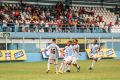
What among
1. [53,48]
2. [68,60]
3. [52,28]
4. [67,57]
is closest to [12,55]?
[52,28]

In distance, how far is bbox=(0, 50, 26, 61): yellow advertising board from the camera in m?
48.7

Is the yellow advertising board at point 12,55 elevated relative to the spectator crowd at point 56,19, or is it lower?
lower

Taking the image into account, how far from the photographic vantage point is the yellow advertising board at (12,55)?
4872 centimetres

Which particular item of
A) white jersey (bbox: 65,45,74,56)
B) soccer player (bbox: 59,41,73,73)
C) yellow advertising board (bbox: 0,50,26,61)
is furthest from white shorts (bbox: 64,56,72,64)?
yellow advertising board (bbox: 0,50,26,61)

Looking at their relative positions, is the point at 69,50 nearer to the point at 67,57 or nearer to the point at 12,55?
the point at 67,57

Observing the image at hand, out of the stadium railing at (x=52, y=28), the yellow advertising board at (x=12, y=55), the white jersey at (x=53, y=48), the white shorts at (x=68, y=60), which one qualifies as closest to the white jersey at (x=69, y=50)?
the white shorts at (x=68, y=60)

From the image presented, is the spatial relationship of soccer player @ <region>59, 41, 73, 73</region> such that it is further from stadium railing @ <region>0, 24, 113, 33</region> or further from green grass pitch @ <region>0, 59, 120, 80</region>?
stadium railing @ <region>0, 24, 113, 33</region>

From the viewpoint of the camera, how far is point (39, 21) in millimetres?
55531

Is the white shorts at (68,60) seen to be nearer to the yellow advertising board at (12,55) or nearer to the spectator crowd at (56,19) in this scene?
the yellow advertising board at (12,55)

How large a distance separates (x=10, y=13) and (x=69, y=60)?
78.8 ft

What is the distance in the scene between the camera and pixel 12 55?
49.7 metres

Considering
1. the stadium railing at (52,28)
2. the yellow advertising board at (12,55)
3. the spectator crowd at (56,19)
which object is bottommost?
the yellow advertising board at (12,55)

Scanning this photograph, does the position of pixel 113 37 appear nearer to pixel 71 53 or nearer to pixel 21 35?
pixel 21 35

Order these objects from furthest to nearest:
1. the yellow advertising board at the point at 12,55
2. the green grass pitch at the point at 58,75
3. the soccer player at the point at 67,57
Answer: the yellow advertising board at the point at 12,55 → the soccer player at the point at 67,57 → the green grass pitch at the point at 58,75
